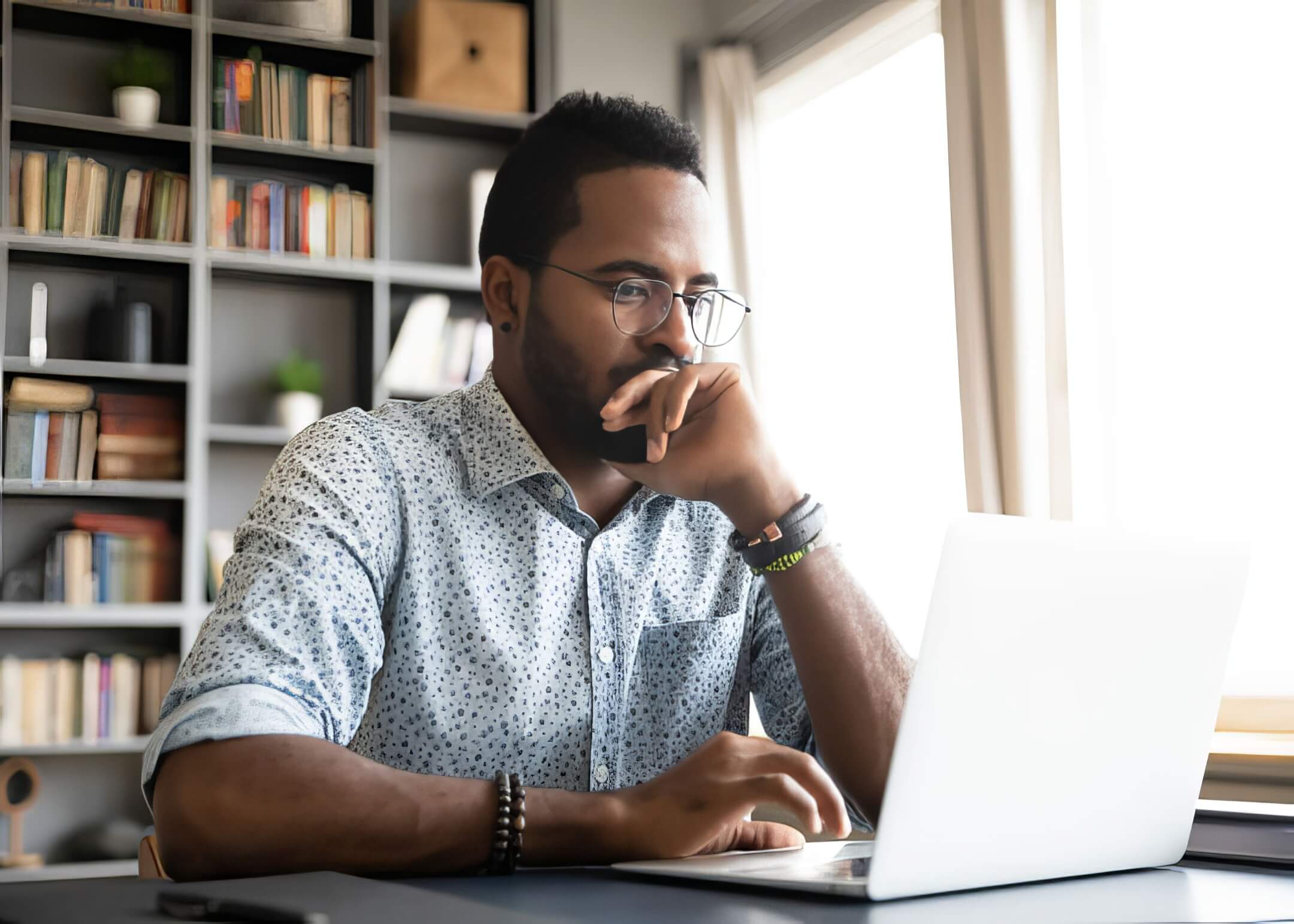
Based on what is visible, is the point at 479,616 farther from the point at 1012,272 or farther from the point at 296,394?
the point at 296,394

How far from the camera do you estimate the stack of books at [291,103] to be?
3.34m

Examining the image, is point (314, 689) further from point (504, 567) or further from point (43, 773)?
point (43, 773)

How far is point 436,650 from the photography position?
125 cm

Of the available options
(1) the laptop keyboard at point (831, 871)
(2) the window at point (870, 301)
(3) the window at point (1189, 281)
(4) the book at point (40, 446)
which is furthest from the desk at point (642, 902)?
(4) the book at point (40, 446)

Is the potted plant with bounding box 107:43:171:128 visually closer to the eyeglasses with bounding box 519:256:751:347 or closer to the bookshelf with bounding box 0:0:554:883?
the bookshelf with bounding box 0:0:554:883

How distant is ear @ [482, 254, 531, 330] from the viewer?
1503 mm

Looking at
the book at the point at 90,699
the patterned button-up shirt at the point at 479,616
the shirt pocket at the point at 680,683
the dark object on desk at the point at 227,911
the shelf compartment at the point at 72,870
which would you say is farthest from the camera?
the book at the point at 90,699

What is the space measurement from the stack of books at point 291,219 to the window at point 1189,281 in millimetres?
1908

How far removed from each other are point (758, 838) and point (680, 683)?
1.18ft

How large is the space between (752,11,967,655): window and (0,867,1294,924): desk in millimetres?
2006

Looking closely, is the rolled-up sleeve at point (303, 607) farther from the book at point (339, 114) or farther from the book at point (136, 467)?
the book at point (339, 114)

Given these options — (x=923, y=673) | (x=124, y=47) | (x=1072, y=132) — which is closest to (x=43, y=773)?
(x=124, y=47)

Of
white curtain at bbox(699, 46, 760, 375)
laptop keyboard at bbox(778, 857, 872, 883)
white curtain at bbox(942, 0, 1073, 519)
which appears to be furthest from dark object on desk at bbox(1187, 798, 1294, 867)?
white curtain at bbox(699, 46, 760, 375)

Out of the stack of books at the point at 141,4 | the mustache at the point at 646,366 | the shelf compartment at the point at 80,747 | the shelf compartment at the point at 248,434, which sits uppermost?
the stack of books at the point at 141,4
